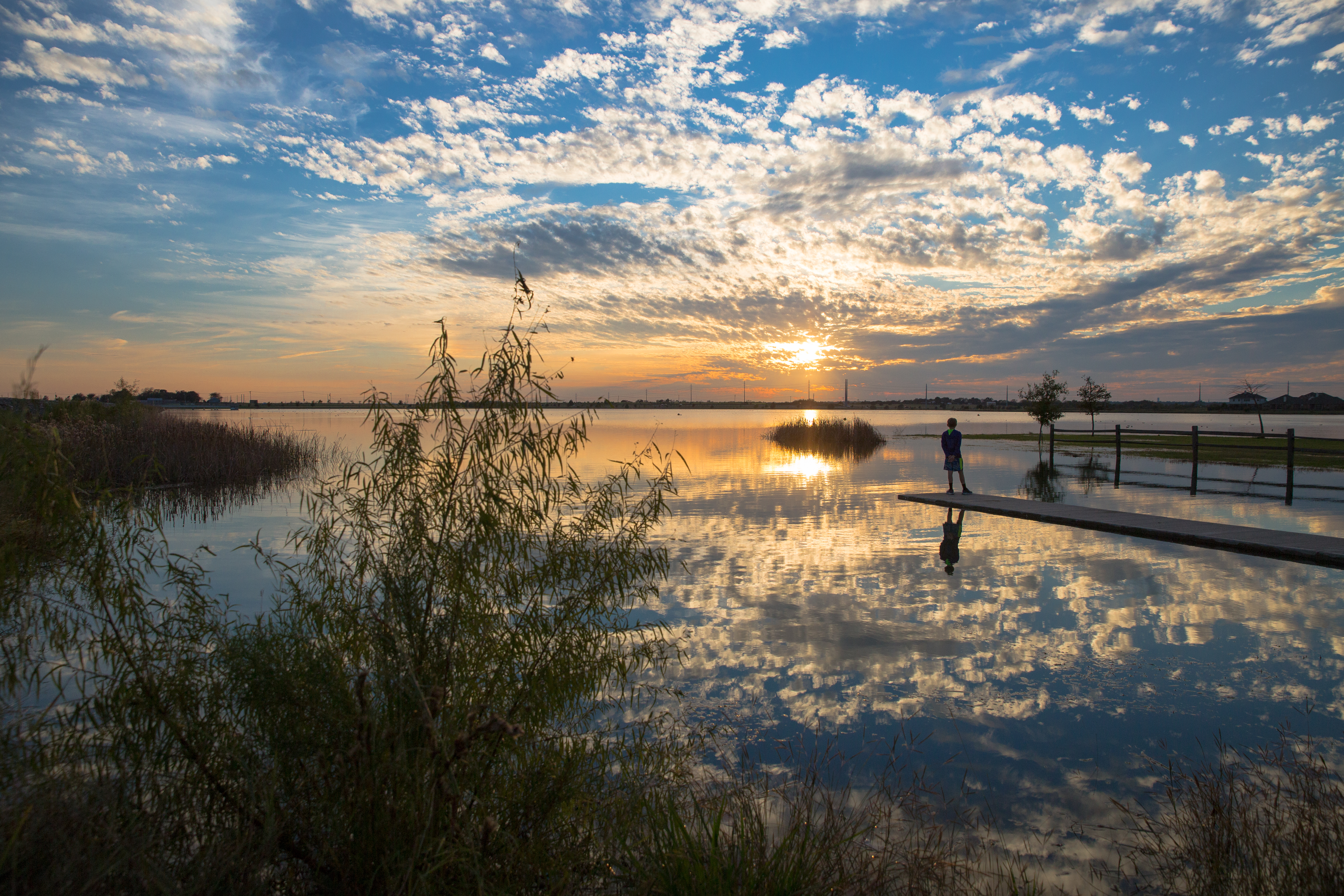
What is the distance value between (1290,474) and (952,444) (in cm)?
993

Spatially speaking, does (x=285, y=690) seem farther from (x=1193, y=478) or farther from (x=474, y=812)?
(x=1193, y=478)

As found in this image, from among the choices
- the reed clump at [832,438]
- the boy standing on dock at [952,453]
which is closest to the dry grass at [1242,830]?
the boy standing on dock at [952,453]

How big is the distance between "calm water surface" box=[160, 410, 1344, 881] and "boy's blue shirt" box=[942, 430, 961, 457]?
2058mm

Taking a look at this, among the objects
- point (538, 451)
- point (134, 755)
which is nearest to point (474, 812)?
point (134, 755)

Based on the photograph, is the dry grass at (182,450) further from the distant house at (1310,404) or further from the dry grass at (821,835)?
the distant house at (1310,404)

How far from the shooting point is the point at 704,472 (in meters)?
28.8

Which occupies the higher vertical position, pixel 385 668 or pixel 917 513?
pixel 385 668

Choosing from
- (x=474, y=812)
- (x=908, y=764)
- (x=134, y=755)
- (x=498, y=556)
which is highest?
→ (x=498, y=556)

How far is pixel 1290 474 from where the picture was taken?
19656 millimetres

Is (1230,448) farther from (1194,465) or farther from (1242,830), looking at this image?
(1242,830)

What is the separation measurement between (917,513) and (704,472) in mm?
12118

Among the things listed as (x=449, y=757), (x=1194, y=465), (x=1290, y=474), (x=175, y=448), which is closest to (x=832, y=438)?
(x=1194, y=465)

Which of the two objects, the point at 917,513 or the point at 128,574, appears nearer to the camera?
the point at 128,574

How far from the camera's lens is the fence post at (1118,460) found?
78.4ft
